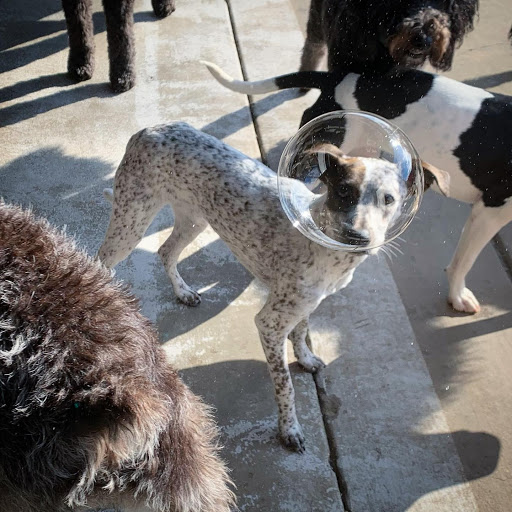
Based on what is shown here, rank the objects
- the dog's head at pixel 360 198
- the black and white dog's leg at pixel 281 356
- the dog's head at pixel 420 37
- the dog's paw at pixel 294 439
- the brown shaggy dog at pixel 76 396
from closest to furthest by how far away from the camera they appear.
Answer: the brown shaggy dog at pixel 76 396 → the dog's head at pixel 360 198 → the black and white dog's leg at pixel 281 356 → the dog's paw at pixel 294 439 → the dog's head at pixel 420 37

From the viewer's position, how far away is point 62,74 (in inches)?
192

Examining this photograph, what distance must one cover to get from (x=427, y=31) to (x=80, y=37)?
2853 millimetres

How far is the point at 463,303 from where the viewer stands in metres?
3.27

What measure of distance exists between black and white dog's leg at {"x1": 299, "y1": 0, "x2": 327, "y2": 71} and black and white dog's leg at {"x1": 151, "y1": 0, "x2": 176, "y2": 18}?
1.61 meters

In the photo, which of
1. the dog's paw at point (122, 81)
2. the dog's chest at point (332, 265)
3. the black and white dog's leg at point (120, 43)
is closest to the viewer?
the dog's chest at point (332, 265)

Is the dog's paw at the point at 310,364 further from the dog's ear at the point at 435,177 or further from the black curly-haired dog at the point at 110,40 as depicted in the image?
the black curly-haired dog at the point at 110,40

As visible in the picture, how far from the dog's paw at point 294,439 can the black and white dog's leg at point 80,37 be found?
11.6 feet

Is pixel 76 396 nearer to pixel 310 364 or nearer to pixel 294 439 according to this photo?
pixel 294 439

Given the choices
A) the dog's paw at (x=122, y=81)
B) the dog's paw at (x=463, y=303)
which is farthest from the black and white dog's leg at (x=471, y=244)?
the dog's paw at (x=122, y=81)

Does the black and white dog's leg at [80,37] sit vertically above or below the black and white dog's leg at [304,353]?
above

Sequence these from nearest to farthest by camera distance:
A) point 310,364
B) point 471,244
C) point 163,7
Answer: point 310,364
point 471,244
point 163,7

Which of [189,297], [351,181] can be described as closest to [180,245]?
[189,297]

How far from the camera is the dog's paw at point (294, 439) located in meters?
2.59

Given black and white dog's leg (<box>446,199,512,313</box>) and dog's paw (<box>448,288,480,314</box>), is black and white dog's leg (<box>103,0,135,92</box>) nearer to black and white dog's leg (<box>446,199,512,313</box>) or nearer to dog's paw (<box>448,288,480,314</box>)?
black and white dog's leg (<box>446,199,512,313</box>)
